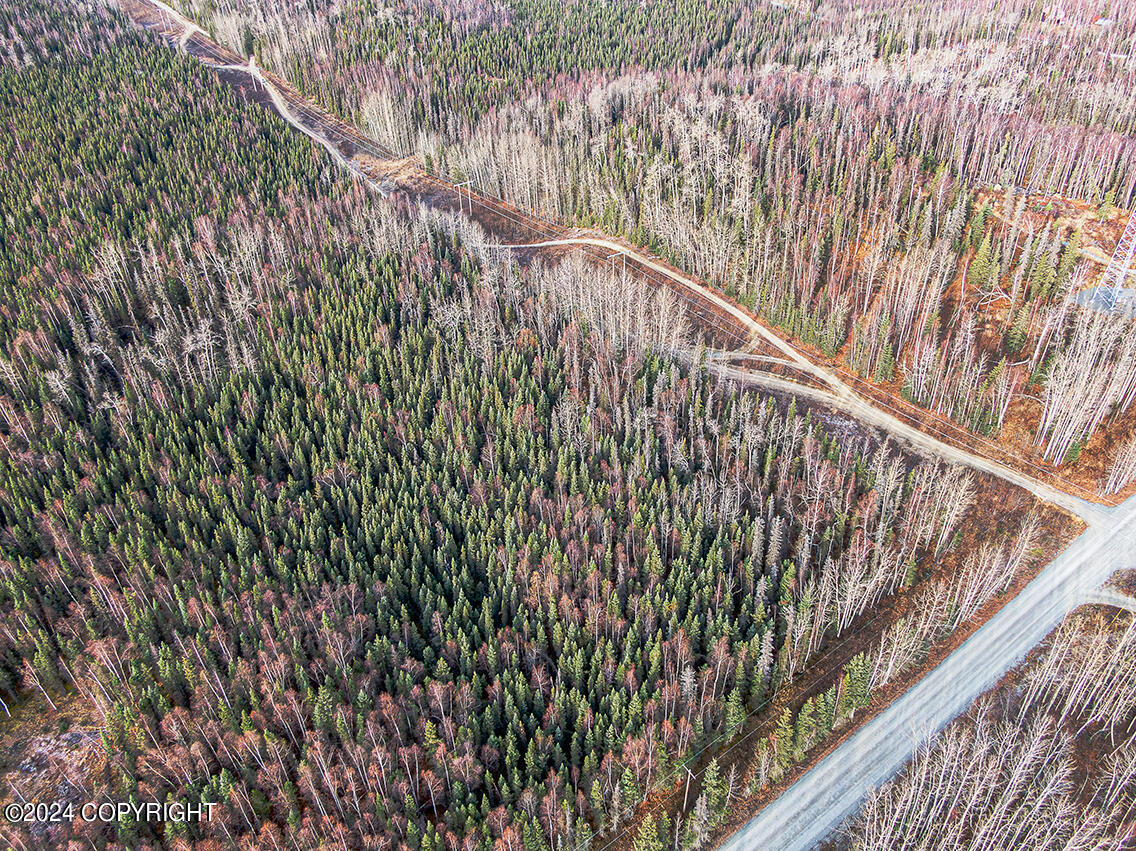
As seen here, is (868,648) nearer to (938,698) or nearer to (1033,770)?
(938,698)

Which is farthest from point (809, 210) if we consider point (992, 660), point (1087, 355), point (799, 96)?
point (992, 660)

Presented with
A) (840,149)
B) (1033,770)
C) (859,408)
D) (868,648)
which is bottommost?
(868,648)

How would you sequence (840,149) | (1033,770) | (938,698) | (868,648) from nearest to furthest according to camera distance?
(1033,770)
(938,698)
(868,648)
(840,149)

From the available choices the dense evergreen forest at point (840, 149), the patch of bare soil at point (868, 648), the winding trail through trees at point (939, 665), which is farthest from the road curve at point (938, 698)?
the dense evergreen forest at point (840, 149)

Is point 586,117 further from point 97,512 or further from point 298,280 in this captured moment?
point 97,512

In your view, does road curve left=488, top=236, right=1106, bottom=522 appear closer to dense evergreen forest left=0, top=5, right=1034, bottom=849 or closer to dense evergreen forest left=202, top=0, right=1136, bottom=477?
dense evergreen forest left=202, top=0, right=1136, bottom=477

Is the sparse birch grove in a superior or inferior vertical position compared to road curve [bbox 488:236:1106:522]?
inferior

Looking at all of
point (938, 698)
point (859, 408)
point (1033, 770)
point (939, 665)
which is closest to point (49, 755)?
point (938, 698)

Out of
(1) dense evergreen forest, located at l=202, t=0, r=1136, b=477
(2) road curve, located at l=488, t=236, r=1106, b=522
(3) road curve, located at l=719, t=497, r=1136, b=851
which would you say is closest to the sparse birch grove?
(3) road curve, located at l=719, t=497, r=1136, b=851
